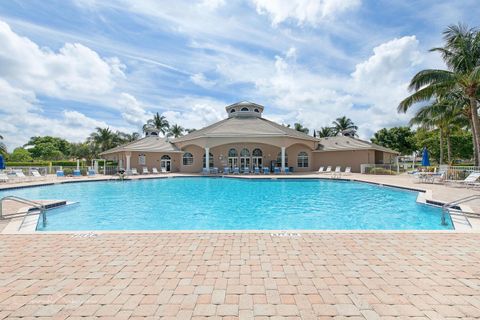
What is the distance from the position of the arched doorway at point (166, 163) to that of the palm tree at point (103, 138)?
1750cm

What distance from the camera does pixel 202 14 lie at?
32.9ft

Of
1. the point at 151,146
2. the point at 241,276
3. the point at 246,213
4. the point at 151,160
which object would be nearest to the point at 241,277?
the point at 241,276

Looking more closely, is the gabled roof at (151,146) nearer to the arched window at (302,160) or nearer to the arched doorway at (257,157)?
the arched doorway at (257,157)

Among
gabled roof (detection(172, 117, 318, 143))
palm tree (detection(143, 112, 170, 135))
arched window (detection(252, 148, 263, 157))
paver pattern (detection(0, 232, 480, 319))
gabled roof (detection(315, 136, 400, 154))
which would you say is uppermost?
palm tree (detection(143, 112, 170, 135))

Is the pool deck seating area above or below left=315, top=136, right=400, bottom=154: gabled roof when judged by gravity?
below

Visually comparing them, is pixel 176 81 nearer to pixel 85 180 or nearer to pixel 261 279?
A: pixel 85 180

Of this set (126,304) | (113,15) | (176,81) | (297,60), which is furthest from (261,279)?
(176,81)

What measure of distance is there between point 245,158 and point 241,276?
2479 centimetres

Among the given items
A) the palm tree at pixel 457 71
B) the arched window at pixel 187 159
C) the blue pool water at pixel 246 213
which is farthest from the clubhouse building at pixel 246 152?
the blue pool water at pixel 246 213

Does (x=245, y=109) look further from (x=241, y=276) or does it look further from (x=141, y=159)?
(x=241, y=276)

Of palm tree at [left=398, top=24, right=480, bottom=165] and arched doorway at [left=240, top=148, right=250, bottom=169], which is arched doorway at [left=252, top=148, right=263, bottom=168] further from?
palm tree at [left=398, top=24, right=480, bottom=165]

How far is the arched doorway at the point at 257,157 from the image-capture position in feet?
92.0

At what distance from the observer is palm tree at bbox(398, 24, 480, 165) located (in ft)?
47.1

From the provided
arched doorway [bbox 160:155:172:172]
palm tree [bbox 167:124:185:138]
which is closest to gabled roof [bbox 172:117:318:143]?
arched doorway [bbox 160:155:172:172]
